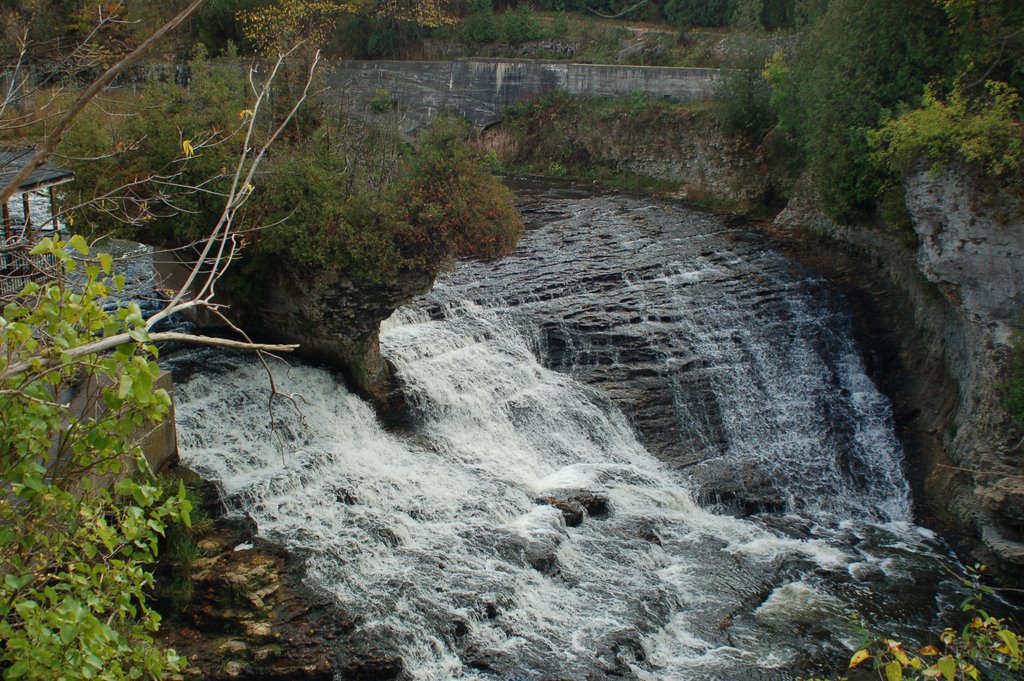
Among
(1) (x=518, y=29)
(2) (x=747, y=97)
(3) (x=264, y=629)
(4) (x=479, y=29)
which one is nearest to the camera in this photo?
(3) (x=264, y=629)

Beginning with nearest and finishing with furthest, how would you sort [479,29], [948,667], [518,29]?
[948,667], [518,29], [479,29]

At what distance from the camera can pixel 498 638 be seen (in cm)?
1036

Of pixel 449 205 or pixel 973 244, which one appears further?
pixel 449 205

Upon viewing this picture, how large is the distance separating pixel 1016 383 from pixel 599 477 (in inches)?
247

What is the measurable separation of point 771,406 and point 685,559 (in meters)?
4.83

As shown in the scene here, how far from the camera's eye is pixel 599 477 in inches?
562

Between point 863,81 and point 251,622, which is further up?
point 863,81

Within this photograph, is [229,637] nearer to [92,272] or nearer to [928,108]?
[92,272]

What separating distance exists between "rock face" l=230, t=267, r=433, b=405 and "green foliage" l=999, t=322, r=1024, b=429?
351 inches

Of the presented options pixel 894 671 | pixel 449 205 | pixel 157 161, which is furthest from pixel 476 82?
pixel 894 671

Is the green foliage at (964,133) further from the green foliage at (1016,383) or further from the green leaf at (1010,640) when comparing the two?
the green leaf at (1010,640)

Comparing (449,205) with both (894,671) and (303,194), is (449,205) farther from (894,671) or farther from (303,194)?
(894,671)

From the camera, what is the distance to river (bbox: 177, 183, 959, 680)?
1070cm

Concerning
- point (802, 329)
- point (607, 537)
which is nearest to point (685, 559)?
point (607, 537)
